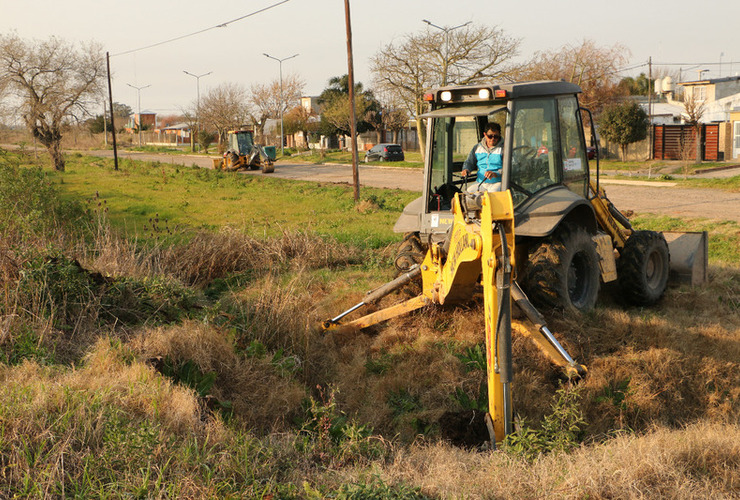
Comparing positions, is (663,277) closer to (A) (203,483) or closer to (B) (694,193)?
(A) (203,483)

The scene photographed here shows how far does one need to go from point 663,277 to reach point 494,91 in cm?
357

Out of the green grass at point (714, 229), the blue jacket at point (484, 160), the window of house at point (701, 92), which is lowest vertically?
Result: the green grass at point (714, 229)

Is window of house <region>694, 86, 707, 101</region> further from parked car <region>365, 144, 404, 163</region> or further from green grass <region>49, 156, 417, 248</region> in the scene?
green grass <region>49, 156, 417, 248</region>

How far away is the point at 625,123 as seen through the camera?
123ft

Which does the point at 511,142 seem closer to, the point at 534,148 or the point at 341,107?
the point at 534,148

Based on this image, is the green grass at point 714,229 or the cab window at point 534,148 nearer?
the cab window at point 534,148

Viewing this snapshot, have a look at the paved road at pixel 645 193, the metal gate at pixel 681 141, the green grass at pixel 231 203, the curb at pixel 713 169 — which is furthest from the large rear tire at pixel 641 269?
the metal gate at pixel 681 141

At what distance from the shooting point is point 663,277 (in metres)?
8.91

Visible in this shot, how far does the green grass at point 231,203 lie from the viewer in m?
15.2

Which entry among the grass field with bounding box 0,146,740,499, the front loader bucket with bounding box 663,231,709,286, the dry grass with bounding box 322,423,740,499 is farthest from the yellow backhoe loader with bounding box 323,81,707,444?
the dry grass with bounding box 322,423,740,499

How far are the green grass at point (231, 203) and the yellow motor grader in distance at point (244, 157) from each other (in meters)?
1.75

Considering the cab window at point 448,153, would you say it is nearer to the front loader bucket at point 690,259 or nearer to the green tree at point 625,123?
the front loader bucket at point 690,259

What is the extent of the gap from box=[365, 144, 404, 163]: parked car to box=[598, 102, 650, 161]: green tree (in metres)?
11.9

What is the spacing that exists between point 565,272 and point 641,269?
1.72 meters
